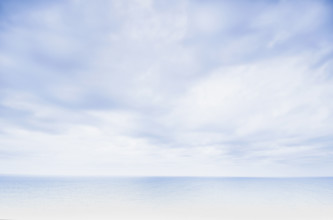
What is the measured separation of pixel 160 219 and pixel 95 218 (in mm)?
5049

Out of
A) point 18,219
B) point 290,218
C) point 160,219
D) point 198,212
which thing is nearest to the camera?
point 18,219

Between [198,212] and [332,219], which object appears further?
[198,212]

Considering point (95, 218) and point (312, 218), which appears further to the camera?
point (312, 218)

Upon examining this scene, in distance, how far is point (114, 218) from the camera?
1555 cm

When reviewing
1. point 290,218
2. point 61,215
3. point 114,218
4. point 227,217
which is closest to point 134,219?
point 114,218

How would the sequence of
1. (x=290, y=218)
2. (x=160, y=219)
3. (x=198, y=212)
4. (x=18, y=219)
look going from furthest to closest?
(x=198, y=212), (x=290, y=218), (x=160, y=219), (x=18, y=219)

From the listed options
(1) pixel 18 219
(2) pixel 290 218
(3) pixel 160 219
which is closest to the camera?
(1) pixel 18 219

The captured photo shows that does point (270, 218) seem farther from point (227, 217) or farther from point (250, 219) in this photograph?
point (227, 217)

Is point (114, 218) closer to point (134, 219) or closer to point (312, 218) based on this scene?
point (134, 219)

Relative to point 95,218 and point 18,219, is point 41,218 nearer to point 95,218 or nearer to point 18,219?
point 18,219

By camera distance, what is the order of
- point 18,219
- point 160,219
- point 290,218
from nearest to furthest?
point 18,219
point 160,219
point 290,218

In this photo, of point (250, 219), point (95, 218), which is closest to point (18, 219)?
point (95, 218)

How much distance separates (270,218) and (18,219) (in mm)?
19627

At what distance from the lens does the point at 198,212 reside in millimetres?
18688
